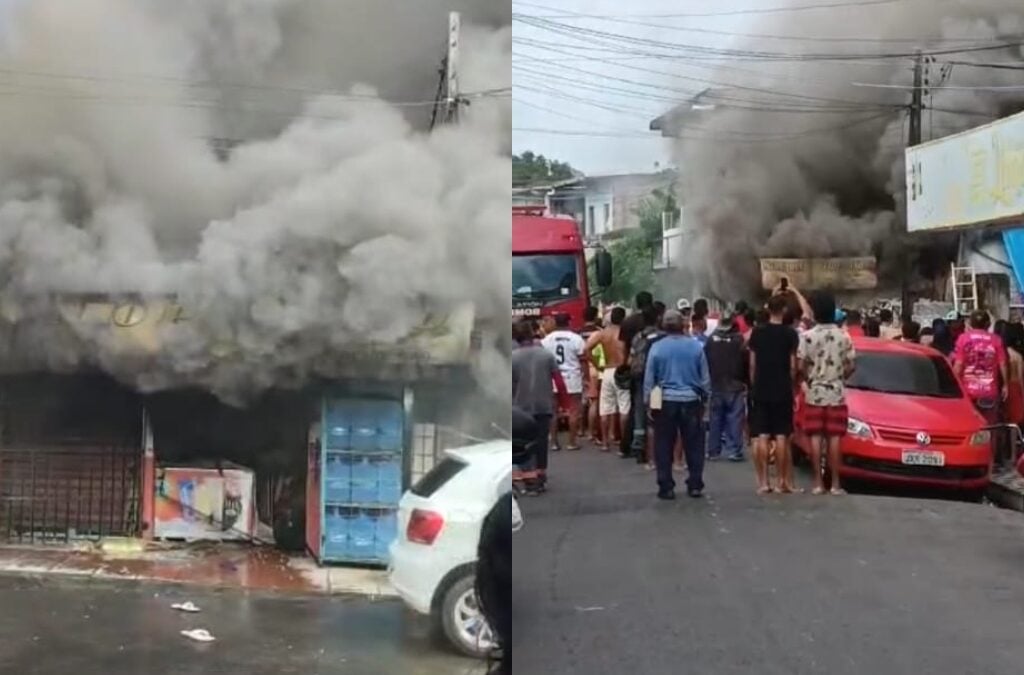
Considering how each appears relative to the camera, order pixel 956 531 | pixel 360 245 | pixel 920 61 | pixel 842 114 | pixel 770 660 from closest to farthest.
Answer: pixel 360 245 < pixel 770 660 < pixel 956 531 < pixel 920 61 < pixel 842 114

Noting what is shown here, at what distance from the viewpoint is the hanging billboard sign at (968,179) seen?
6.28 metres

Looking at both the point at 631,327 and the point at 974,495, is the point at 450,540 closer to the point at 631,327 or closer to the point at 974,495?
the point at 631,327

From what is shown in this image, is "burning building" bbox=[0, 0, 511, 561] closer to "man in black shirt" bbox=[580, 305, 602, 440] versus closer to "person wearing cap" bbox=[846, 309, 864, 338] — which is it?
"man in black shirt" bbox=[580, 305, 602, 440]

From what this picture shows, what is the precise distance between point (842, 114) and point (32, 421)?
21.0 feet

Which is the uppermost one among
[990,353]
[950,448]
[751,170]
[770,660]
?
[751,170]

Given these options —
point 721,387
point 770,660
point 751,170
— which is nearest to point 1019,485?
point 721,387

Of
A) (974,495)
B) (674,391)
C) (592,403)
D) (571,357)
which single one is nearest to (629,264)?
(674,391)

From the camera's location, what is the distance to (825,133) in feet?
24.7

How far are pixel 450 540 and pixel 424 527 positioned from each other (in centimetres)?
4

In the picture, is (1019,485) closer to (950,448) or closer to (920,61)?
(950,448)

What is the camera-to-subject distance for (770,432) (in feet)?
18.3

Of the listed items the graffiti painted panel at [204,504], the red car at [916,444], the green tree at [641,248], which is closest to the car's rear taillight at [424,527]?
the graffiti painted panel at [204,504]

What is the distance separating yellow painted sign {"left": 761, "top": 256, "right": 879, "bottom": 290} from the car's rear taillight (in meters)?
5.54

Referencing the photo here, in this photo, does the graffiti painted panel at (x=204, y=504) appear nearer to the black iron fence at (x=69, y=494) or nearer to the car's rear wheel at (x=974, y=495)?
the black iron fence at (x=69, y=494)
